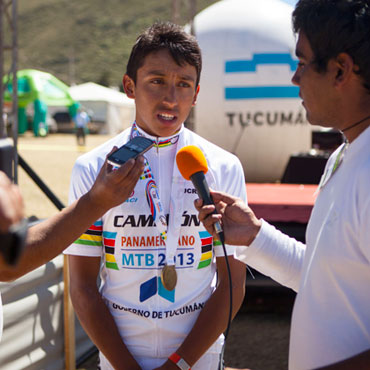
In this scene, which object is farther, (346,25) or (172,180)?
(172,180)

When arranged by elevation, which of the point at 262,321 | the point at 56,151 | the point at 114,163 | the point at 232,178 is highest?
the point at 114,163

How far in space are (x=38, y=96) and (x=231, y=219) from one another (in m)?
33.2

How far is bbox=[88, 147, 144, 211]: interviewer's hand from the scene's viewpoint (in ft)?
5.09

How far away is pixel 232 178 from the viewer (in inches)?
84.7

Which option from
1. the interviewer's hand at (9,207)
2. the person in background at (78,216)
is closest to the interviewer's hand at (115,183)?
the person in background at (78,216)

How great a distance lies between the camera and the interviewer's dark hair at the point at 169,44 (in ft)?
7.04

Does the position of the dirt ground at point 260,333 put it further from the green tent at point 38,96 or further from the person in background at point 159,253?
the green tent at point 38,96

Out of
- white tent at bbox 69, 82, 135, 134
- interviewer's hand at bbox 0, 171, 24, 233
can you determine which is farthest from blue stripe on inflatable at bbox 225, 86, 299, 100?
white tent at bbox 69, 82, 135, 134

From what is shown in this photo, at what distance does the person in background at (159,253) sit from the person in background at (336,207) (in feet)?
1.36

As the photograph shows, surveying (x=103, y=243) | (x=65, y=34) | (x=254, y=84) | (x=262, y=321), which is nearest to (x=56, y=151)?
(x=254, y=84)

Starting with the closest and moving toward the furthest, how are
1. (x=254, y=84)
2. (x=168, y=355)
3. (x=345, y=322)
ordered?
(x=345, y=322)
(x=168, y=355)
(x=254, y=84)

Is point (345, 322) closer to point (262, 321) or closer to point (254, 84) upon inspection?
point (262, 321)

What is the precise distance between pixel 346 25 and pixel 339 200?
48 centimetres

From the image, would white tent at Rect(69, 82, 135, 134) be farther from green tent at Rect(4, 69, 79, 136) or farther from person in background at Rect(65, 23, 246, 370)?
person in background at Rect(65, 23, 246, 370)
